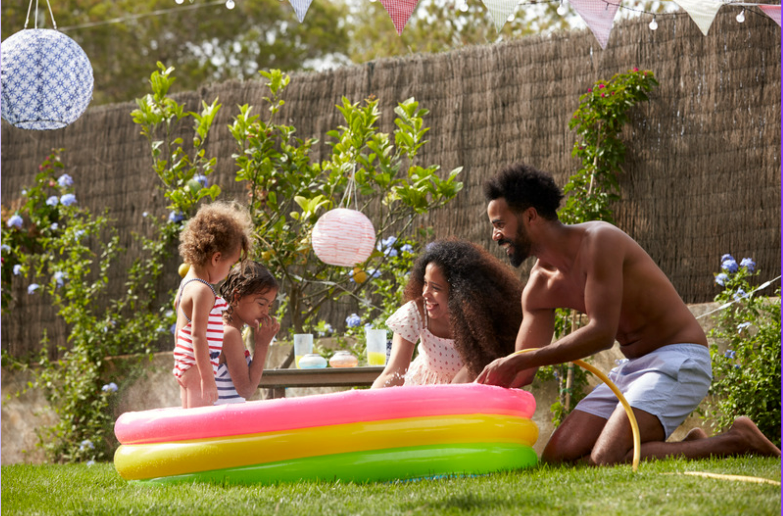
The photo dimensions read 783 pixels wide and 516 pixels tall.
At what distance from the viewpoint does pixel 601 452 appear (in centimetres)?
331

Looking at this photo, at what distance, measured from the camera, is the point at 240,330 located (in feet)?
14.0

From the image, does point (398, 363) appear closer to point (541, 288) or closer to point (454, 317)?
point (454, 317)

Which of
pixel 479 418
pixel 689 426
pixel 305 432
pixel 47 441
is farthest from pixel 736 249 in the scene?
pixel 47 441

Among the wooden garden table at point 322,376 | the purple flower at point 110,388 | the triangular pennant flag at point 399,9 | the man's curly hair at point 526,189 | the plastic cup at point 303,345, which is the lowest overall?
the purple flower at point 110,388

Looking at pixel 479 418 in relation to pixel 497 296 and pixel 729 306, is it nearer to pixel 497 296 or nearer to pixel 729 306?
pixel 497 296

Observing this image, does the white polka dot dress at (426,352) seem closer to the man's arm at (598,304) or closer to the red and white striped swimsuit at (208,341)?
the man's arm at (598,304)

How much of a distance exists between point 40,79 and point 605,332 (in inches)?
123

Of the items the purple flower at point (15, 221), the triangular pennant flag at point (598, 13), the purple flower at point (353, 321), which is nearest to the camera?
the triangular pennant flag at point (598, 13)

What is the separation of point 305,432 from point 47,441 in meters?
4.66

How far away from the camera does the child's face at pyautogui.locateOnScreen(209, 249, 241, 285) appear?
3967 mm

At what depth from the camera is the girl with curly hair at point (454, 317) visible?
3711 millimetres

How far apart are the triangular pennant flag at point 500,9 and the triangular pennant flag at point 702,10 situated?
778 mm

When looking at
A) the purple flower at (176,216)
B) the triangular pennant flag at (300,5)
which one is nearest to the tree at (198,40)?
the purple flower at (176,216)

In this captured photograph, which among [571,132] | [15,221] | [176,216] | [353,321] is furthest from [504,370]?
[15,221]
